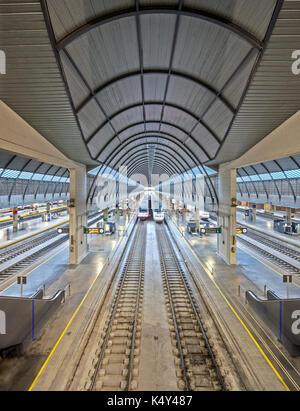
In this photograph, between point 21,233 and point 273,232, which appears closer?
point 21,233

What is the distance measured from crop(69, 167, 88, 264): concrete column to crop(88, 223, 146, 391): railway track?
16.2 feet

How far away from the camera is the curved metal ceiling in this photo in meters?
6.32

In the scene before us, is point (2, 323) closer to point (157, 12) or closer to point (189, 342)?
point (189, 342)

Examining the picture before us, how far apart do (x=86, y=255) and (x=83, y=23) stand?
15928mm

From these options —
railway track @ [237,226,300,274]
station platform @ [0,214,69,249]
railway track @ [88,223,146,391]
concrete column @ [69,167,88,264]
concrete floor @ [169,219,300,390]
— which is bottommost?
railway track @ [88,223,146,391]

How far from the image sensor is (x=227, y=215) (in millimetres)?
16094

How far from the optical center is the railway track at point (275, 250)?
613 inches

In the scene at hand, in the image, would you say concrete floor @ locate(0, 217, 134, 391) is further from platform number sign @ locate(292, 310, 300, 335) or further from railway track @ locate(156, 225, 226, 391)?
platform number sign @ locate(292, 310, 300, 335)

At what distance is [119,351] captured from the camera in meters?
7.25

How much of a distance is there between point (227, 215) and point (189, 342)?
1061 cm

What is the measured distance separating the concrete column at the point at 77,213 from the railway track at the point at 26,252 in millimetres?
3807

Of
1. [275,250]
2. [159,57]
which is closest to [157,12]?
[159,57]

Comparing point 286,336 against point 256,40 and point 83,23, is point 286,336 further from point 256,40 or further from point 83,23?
point 83,23

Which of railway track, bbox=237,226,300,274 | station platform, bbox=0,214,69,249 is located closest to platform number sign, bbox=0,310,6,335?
station platform, bbox=0,214,69,249
